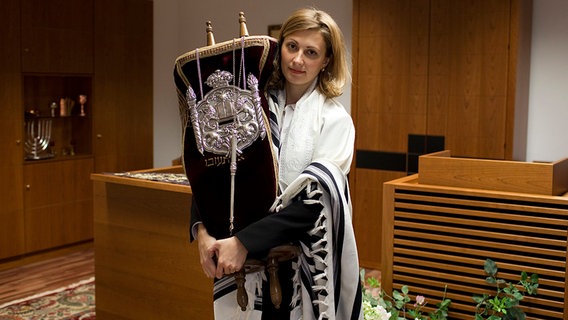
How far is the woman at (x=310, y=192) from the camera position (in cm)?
171

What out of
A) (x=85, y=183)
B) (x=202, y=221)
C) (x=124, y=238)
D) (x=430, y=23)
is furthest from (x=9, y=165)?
(x=202, y=221)

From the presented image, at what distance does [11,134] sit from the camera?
5.28m

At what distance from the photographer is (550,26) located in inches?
196

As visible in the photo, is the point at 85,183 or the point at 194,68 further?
the point at 85,183

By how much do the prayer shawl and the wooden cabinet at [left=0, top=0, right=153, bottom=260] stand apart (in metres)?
4.00

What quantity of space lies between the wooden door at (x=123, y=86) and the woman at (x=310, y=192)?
A: 449 cm

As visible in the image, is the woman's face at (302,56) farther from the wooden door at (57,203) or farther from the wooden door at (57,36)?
the wooden door at (57,203)

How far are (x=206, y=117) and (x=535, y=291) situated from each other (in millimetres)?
1728

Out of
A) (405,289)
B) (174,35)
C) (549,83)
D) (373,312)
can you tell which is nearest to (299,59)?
(373,312)

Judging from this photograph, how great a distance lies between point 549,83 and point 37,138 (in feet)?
13.3

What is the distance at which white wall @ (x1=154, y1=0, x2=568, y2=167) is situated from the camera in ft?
16.3

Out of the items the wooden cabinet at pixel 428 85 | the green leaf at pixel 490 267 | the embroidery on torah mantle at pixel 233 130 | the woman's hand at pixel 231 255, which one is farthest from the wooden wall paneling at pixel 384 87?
the woman's hand at pixel 231 255

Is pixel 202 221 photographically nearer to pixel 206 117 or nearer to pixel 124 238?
pixel 206 117

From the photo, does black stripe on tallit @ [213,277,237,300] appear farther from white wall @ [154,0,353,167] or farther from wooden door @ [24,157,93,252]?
white wall @ [154,0,353,167]
